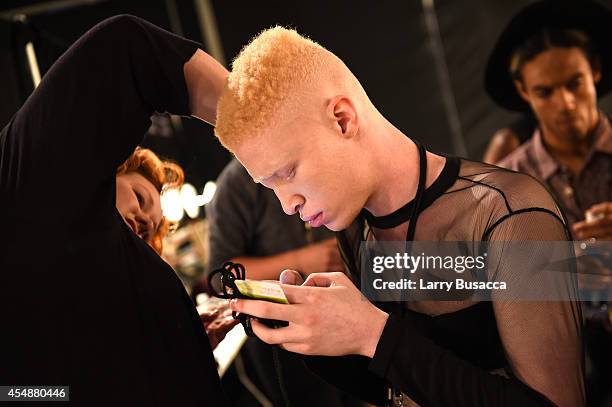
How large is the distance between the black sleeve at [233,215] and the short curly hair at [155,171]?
651 mm

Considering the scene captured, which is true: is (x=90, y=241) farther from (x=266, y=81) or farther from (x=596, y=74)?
(x=596, y=74)

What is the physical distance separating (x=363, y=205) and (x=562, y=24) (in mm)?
1283

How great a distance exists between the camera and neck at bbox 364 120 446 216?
108 cm

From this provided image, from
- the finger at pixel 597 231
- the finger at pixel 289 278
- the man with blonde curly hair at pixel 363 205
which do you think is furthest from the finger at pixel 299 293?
the finger at pixel 597 231

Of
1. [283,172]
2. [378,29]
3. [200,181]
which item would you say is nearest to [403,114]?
[378,29]

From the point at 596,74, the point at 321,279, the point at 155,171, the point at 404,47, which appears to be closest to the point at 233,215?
the point at 155,171

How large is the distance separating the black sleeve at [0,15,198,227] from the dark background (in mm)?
1429

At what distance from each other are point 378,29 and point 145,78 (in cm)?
272

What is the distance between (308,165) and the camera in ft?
3.22

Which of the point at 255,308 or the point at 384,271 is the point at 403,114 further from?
the point at 255,308

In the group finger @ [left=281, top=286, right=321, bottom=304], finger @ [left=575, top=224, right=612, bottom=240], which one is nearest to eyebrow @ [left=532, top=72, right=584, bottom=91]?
finger @ [left=575, top=224, right=612, bottom=240]

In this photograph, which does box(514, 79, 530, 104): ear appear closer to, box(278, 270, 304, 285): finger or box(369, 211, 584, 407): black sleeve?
box(369, 211, 584, 407): black sleeve

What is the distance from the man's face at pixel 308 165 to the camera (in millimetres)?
973

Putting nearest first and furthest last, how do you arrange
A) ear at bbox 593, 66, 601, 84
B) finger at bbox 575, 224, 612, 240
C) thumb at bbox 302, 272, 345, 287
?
1. thumb at bbox 302, 272, 345, 287
2. finger at bbox 575, 224, 612, 240
3. ear at bbox 593, 66, 601, 84
